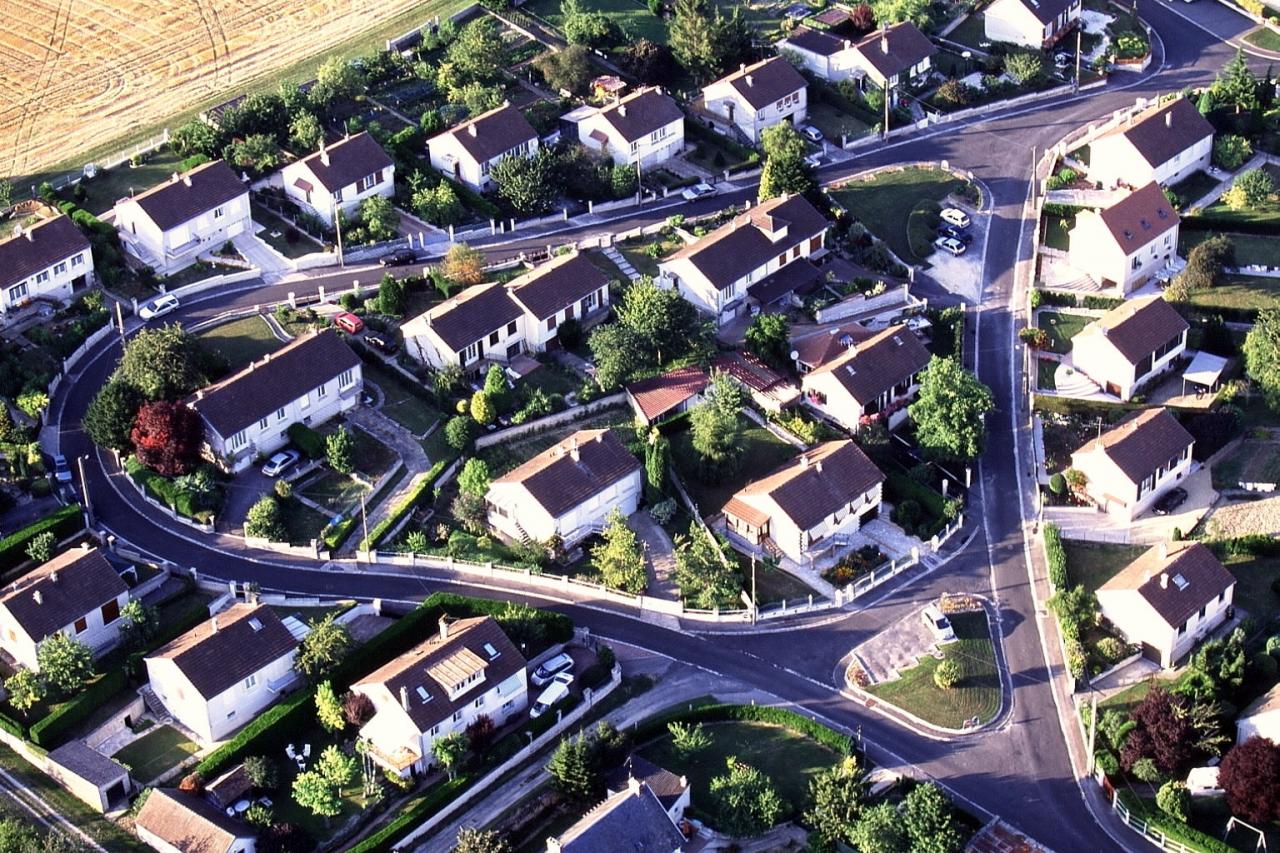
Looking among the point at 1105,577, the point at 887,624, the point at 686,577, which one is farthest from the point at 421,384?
the point at 1105,577

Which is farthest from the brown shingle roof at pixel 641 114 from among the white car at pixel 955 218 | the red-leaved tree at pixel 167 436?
the red-leaved tree at pixel 167 436

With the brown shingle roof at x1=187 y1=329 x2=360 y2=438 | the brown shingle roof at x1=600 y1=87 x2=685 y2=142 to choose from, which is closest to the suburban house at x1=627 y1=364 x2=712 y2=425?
the brown shingle roof at x1=187 y1=329 x2=360 y2=438

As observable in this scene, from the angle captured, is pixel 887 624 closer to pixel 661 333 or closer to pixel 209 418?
pixel 661 333

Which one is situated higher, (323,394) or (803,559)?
(323,394)

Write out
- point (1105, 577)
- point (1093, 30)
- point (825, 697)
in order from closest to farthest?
point (825, 697), point (1105, 577), point (1093, 30)

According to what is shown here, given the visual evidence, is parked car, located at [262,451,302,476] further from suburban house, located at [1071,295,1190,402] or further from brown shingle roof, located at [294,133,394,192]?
suburban house, located at [1071,295,1190,402]

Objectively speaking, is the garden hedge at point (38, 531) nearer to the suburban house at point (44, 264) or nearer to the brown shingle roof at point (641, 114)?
the suburban house at point (44, 264)
